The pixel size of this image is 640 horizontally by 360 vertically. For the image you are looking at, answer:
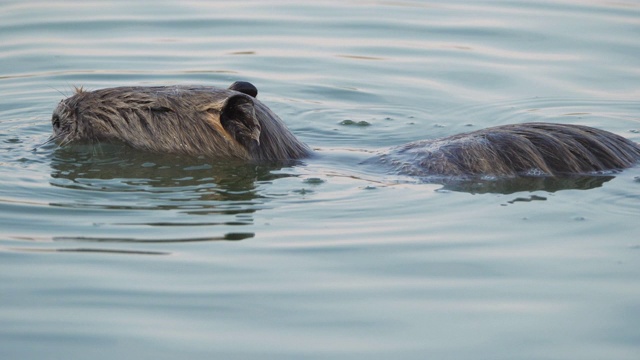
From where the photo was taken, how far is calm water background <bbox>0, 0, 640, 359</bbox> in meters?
5.41

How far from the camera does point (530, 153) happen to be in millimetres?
8023

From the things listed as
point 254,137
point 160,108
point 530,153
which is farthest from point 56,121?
point 530,153

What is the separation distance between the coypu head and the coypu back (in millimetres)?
1121

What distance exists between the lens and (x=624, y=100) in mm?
11141

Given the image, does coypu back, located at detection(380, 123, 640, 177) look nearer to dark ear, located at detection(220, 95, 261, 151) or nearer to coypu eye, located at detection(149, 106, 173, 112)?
dark ear, located at detection(220, 95, 261, 151)

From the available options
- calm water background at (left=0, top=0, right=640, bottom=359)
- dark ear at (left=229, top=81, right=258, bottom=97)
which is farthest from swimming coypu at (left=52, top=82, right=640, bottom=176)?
calm water background at (left=0, top=0, right=640, bottom=359)

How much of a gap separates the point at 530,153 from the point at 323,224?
184 cm

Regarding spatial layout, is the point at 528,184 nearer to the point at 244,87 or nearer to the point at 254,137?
the point at 254,137

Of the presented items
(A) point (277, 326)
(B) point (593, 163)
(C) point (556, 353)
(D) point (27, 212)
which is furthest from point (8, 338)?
(B) point (593, 163)

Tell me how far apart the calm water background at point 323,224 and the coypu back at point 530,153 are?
0.23 meters

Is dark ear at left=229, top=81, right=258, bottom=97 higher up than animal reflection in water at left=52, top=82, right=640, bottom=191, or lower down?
higher up

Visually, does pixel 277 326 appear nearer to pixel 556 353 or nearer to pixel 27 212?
pixel 556 353

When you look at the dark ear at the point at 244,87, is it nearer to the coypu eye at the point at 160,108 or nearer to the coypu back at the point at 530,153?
the coypu eye at the point at 160,108

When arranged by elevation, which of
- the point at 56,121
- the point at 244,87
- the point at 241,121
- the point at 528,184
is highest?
the point at 244,87
